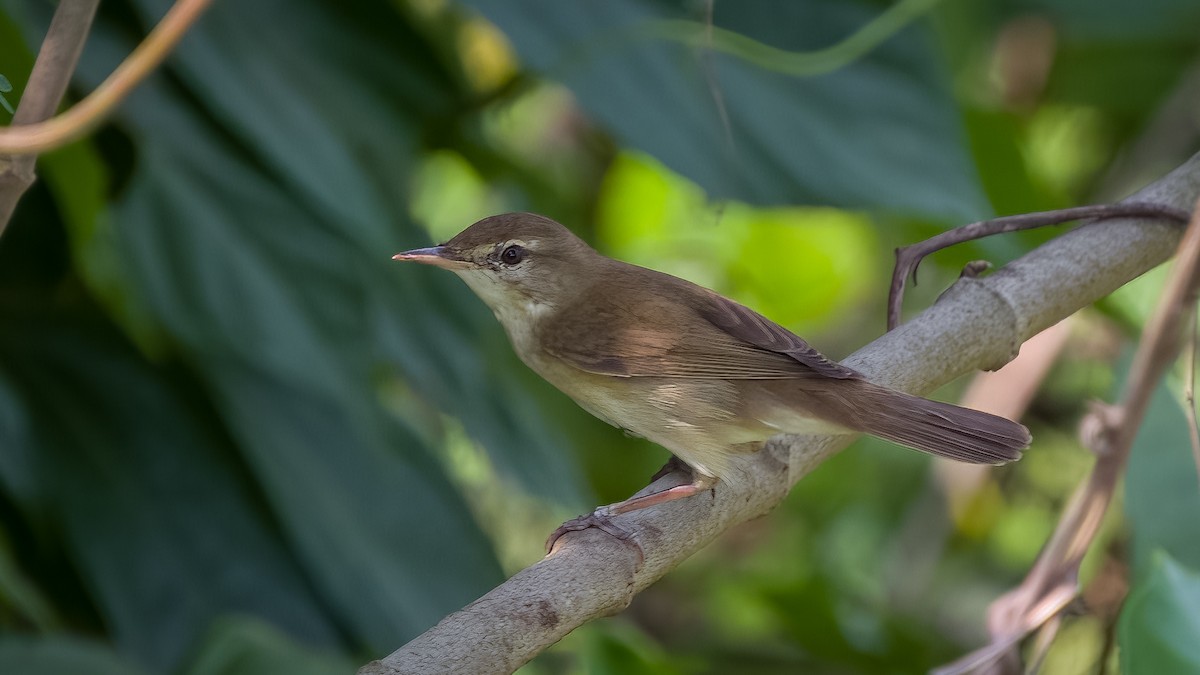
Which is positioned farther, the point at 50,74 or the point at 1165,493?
the point at 1165,493

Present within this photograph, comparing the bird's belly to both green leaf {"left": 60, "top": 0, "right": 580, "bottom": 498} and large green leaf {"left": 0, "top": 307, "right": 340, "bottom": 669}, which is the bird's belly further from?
large green leaf {"left": 0, "top": 307, "right": 340, "bottom": 669}

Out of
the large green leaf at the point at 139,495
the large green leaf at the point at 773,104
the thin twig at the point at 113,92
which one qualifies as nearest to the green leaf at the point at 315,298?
the large green leaf at the point at 139,495

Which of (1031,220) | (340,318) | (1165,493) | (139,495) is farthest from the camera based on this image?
(139,495)

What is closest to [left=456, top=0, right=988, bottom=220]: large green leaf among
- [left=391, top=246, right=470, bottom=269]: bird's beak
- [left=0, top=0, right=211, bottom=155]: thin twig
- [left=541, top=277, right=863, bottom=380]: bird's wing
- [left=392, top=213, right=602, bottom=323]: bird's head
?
[left=392, top=213, right=602, bottom=323]: bird's head

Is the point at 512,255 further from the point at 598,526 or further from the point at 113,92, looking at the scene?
the point at 113,92

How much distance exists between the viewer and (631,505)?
213 centimetres

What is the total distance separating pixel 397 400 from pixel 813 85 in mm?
1913

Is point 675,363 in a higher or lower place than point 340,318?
lower

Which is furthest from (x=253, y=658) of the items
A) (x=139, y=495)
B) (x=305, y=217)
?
(x=305, y=217)

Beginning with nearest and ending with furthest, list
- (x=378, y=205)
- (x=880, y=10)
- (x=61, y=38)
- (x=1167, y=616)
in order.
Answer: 1. (x=61, y=38)
2. (x=1167, y=616)
3. (x=378, y=205)
4. (x=880, y=10)

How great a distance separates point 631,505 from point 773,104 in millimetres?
1694

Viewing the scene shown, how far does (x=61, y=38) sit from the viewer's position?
151 centimetres

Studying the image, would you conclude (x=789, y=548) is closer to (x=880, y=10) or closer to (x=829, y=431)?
(x=880, y=10)

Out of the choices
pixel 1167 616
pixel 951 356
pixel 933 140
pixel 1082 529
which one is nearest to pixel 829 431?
pixel 951 356
